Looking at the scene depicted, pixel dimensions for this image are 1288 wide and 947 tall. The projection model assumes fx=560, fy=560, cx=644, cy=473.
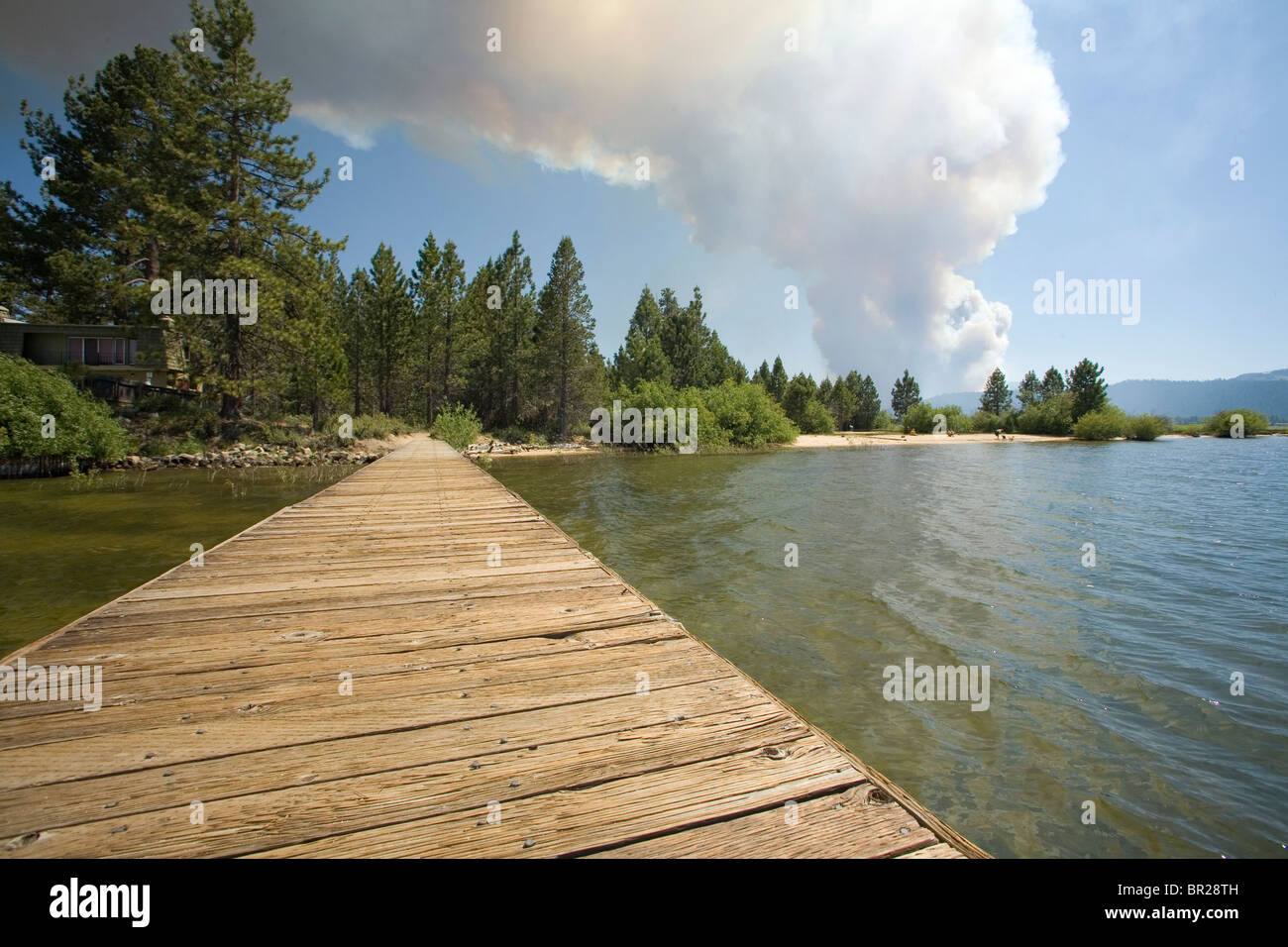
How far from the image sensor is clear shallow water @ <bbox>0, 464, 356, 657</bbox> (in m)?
8.23

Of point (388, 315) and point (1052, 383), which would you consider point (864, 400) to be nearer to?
point (1052, 383)

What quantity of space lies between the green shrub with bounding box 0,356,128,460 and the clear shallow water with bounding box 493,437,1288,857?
18014 millimetres

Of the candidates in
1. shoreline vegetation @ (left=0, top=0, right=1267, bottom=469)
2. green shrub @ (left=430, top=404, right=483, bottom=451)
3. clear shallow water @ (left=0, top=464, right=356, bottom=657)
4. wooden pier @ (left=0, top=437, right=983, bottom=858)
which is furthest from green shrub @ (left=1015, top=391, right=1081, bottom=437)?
wooden pier @ (left=0, top=437, right=983, bottom=858)

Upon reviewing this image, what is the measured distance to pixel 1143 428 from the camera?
77.5 metres

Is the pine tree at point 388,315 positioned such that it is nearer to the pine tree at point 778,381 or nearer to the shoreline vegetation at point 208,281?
the shoreline vegetation at point 208,281

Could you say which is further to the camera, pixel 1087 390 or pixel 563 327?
pixel 1087 390

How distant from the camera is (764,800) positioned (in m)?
1.96

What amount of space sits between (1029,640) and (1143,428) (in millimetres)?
95426

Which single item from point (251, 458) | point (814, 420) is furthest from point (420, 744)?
point (814, 420)

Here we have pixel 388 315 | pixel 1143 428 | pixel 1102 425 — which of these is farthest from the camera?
pixel 1143 428

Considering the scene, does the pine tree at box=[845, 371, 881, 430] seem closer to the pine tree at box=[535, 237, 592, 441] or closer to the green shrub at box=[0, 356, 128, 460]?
the pine tree at box=[535, 237, 592, 441]

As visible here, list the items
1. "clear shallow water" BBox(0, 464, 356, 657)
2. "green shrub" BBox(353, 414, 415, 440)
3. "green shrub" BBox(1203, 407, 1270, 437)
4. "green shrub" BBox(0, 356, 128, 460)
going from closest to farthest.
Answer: "clear shallow water" BBox(0, 464, 356, 657), "green shrub" BBox(0, 356, 128, 460), "green shrub" BBox(353, 414, 415, 440), "green shrub" BBox(1203, 407, 1270, 437)
